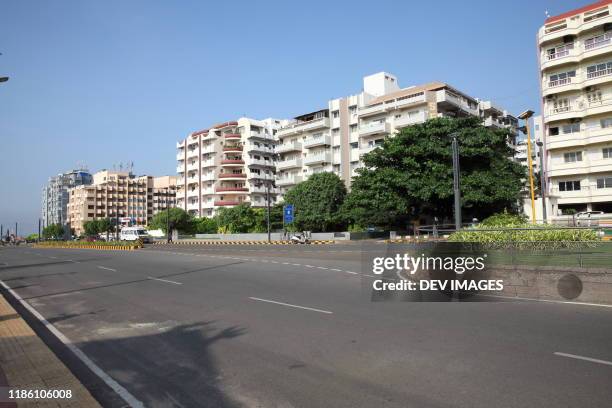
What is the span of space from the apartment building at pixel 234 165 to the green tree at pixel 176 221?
28.1 ft

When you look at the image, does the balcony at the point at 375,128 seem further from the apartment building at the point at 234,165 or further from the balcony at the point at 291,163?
the apartment building at the point at 234,165

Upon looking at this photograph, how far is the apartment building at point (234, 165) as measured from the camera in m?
89.3

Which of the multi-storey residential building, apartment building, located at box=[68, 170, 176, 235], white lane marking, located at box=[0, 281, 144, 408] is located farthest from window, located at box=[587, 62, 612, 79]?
the multi-storey residential building

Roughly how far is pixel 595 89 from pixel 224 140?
6555cm

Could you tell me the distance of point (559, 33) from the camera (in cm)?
4762

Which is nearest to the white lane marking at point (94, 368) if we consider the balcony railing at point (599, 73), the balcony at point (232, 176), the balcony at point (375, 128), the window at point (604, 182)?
the window at point (604, 182)

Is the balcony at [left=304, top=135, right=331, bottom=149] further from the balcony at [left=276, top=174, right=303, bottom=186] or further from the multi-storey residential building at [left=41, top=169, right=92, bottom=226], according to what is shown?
the multi-storey residential building at [left=41, top=169, right=92, bottom=226]

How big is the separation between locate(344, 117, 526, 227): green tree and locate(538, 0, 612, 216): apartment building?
398 inches

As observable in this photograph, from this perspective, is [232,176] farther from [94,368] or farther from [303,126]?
[94,368]

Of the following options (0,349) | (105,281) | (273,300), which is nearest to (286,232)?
(105,281)

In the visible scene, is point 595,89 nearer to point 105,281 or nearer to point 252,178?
point 105,281

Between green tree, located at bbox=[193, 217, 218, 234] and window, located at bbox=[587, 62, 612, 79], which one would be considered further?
green tree, located at bbox=[193, 217, 218, 234]

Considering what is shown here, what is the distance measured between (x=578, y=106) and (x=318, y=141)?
36315 mm

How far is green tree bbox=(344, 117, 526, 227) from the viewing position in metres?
37.9
